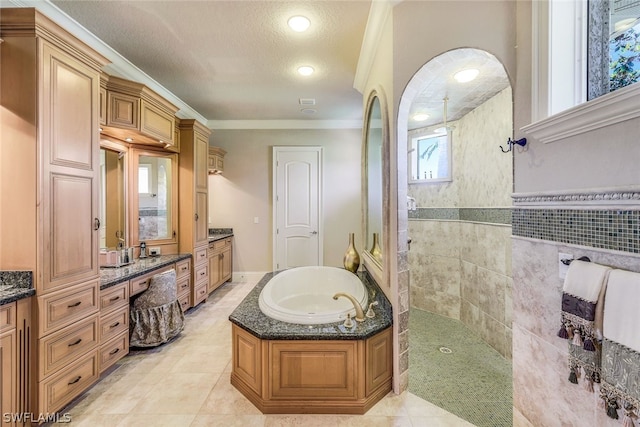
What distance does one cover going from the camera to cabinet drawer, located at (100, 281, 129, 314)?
2045mm

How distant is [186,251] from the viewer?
340cm

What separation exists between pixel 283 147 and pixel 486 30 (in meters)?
3.55

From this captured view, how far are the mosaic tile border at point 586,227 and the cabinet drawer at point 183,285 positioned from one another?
3227mm

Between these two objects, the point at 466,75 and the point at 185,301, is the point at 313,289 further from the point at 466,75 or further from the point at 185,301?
the point at 466,75

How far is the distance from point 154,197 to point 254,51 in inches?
79.9

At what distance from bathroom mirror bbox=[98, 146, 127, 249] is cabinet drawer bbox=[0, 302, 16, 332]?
4.28 feet

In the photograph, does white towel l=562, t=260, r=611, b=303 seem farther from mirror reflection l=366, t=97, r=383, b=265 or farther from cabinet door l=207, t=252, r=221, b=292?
cabinet door l=207, t=252, r=221, b=292

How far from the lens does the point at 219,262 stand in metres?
4.19


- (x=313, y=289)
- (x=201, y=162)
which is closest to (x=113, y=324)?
(x=313, y=289)

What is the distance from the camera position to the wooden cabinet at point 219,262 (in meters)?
3.90

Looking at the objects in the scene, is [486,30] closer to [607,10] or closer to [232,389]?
[607,10]

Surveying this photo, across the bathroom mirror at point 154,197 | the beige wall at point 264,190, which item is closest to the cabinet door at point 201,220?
the bathroom mirror at point 154,197

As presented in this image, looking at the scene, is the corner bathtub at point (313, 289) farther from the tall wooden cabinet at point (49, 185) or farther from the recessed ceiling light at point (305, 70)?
the recessed ceiling light at point (305, 70)

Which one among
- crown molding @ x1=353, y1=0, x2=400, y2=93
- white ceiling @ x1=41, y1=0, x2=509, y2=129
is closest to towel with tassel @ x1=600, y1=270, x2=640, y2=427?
white ceiling @ x1=41, y1=0, x2=509, y2=129
